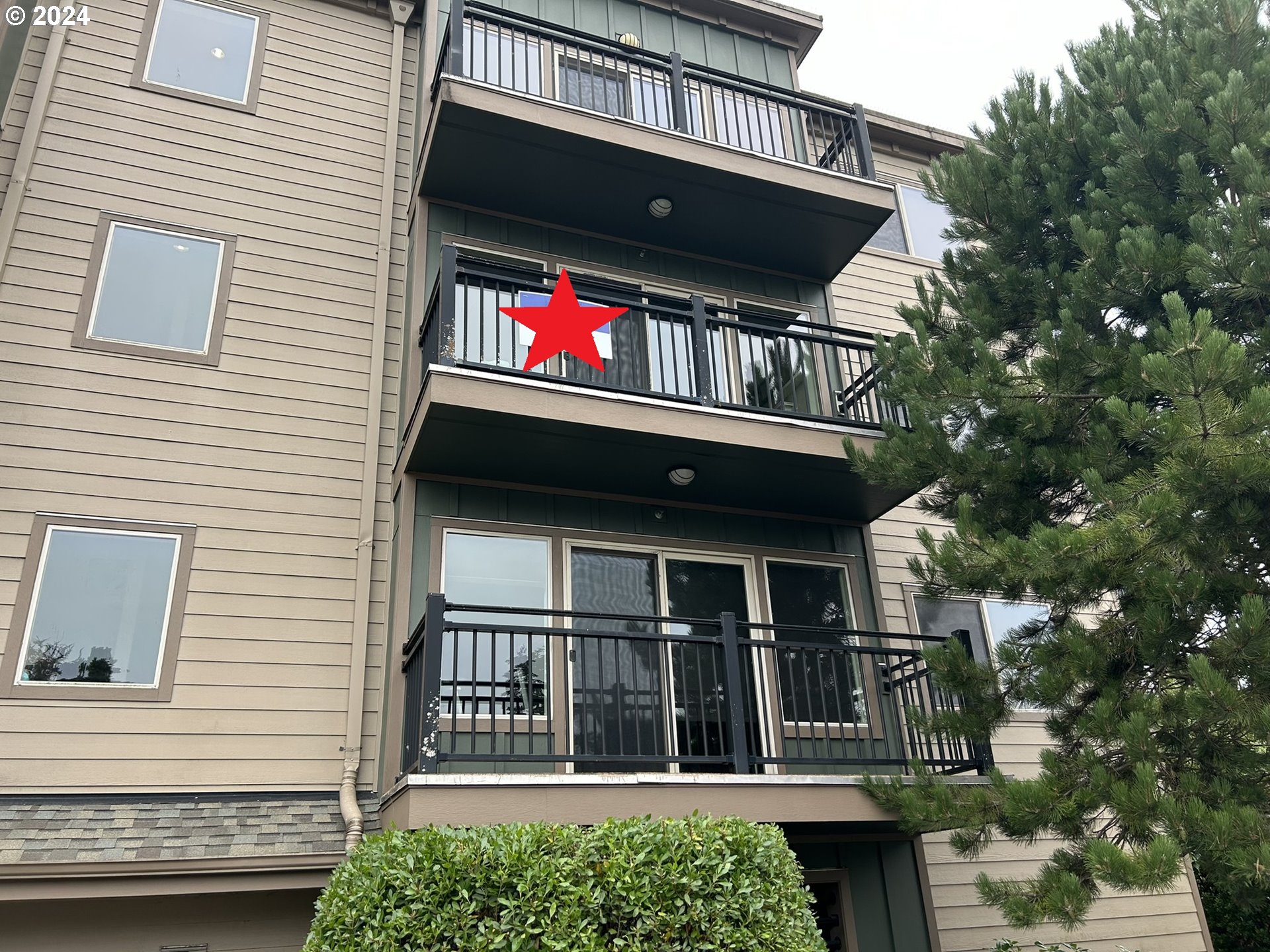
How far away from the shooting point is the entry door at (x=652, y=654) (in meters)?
6.95

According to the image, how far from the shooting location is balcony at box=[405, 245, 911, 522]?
6977 mm

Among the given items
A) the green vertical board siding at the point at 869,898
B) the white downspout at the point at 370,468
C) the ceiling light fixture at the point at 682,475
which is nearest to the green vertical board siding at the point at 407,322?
the white downspout at the point at 370,468

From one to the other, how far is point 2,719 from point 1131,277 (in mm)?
8035

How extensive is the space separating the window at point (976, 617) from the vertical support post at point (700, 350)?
347 centimetres

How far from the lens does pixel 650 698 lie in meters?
7.17

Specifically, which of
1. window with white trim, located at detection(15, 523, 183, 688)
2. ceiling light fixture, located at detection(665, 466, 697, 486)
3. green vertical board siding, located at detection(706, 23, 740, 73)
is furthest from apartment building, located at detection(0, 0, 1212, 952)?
green vertical board siding, located at detection(706, 23, 740, 73)

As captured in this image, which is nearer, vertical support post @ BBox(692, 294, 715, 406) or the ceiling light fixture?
vertical support post @ BBox(692, 294, 715, 406)

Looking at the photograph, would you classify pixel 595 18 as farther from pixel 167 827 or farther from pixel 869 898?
pixel 869 898

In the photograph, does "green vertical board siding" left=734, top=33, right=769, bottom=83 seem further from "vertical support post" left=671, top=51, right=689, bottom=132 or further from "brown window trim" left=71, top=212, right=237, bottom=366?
"brown window trim" left=71, top=212, right=237, bottom=366

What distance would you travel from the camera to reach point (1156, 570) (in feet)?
17.8

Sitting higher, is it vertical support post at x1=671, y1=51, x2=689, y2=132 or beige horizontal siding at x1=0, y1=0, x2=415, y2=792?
vertical support post at x1=671, y1=51, x2=689, y2=132

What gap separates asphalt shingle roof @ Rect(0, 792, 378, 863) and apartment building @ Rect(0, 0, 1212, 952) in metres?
0.03

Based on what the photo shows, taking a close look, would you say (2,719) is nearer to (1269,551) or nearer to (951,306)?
(951,306)

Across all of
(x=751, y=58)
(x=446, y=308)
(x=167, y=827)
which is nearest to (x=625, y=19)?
(x=751, y=58)
